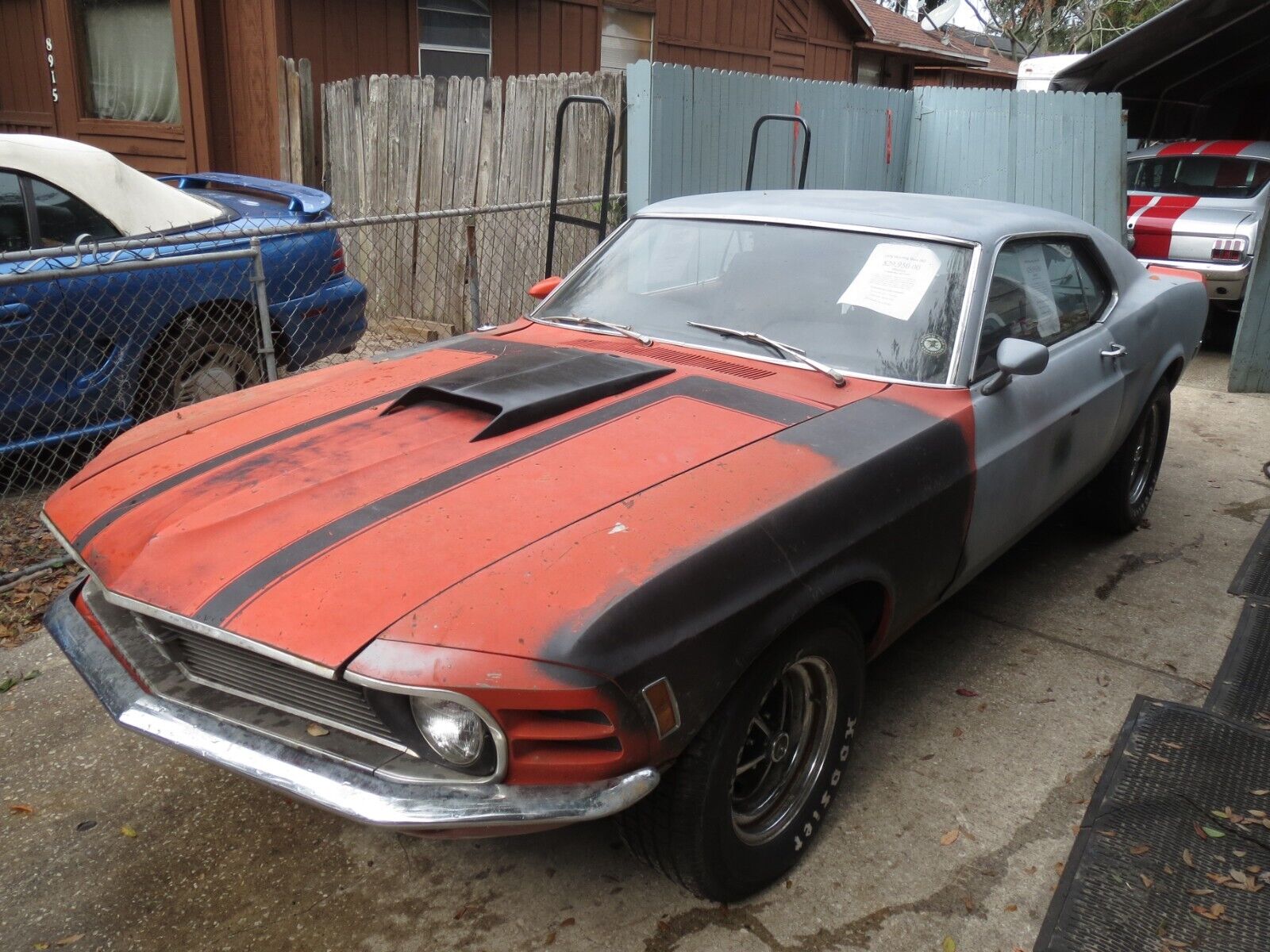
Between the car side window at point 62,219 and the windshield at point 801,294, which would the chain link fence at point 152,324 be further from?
the windshield at point 801,294

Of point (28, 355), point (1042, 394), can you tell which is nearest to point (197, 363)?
point (28, 355)

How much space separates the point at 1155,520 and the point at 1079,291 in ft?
5.29

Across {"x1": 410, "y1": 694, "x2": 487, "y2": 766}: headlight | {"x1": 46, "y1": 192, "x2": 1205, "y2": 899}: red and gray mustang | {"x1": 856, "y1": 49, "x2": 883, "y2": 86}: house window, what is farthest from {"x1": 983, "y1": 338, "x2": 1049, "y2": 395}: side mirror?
{"x1": 856, "y1": 49, "x2": 883, "y2": 86}: house window

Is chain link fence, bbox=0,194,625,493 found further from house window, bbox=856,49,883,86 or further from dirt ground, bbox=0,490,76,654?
house window, bbox=856,49,883,86

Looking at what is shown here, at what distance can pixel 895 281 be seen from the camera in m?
3.44

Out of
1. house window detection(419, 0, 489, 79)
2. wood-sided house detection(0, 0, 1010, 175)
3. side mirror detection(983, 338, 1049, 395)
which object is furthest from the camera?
house window detection(419, 0, 489, 79)

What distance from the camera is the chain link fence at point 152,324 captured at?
4.76m

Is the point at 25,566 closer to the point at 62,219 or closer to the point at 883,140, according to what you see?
the point at 62,219

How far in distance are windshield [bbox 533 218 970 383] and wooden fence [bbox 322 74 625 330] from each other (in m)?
3.86

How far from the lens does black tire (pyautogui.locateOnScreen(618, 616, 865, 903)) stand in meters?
2.31

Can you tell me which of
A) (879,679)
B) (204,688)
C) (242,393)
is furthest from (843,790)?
(242,393)

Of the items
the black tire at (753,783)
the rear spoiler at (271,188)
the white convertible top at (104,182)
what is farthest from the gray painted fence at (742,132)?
the black tire at (753,783)

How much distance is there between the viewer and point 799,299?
3482 millimetres

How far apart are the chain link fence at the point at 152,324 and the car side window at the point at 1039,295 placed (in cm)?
286
